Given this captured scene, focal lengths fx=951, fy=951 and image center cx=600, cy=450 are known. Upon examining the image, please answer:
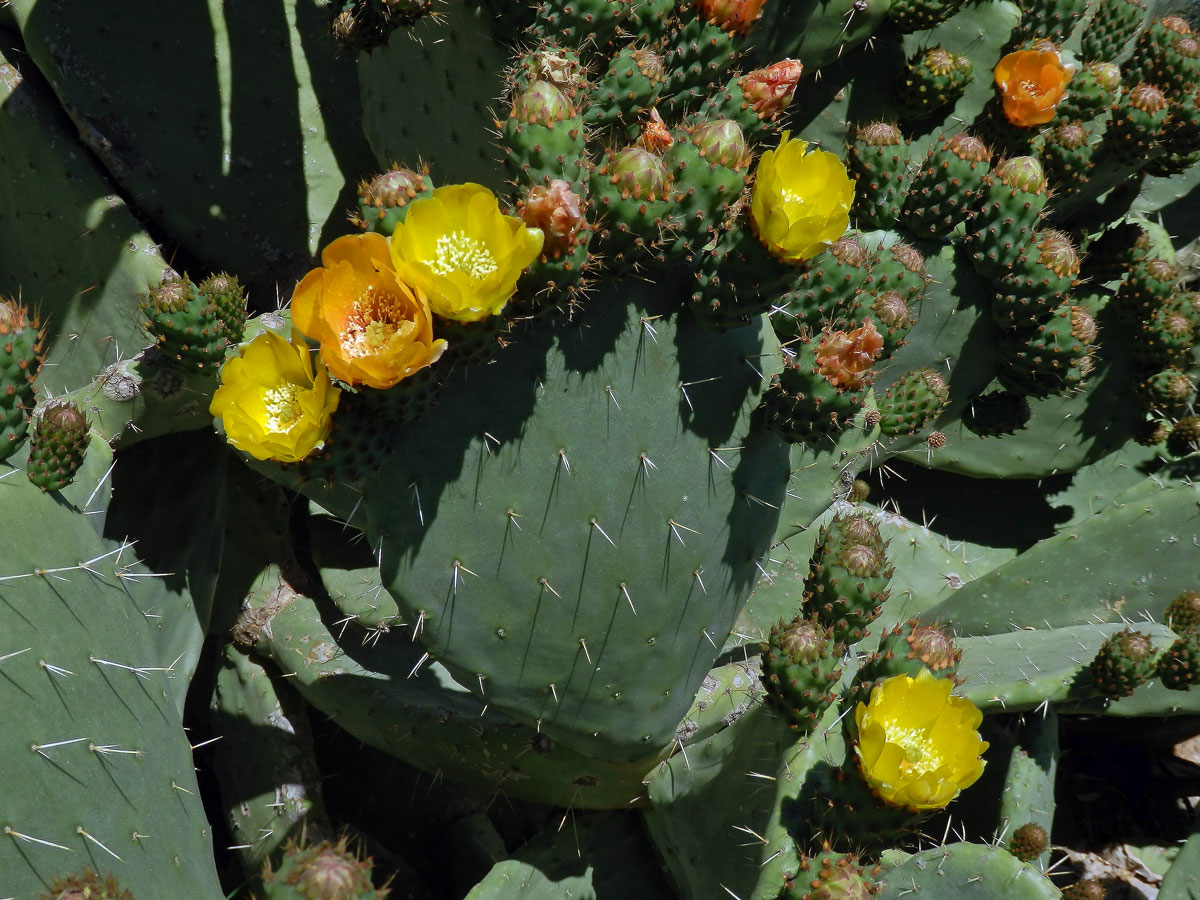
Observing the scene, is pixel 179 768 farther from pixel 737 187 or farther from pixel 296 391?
pixel 737 187

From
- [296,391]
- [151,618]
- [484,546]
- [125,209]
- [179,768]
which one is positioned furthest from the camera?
[125,209]

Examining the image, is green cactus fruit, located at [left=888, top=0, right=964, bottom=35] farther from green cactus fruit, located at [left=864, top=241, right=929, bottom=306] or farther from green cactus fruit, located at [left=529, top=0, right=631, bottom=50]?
green cactus fruit, located at [left=529, top=0, right=631, bottom=50]

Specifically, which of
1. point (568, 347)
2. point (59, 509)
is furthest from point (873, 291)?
point (59, 509)

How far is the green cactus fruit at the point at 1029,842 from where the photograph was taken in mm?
2508

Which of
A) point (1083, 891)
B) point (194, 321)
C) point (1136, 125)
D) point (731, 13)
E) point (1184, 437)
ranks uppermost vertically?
point (731, 13)

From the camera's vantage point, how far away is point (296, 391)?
1.53 m

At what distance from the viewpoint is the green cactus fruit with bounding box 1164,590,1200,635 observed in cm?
276

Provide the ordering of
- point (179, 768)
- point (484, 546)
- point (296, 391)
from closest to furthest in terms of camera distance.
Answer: point (296, 391), point (484, 546), point (179, 768)

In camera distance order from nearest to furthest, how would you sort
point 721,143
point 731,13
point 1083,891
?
point 721,143 → point 731,13 → point 1083,891

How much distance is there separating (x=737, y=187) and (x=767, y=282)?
0.18 meters

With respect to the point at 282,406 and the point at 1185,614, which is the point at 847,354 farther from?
the point at 1185,614

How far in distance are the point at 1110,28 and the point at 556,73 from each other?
7.50ft

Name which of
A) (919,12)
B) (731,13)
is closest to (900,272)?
(731,13)

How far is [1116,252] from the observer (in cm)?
309
